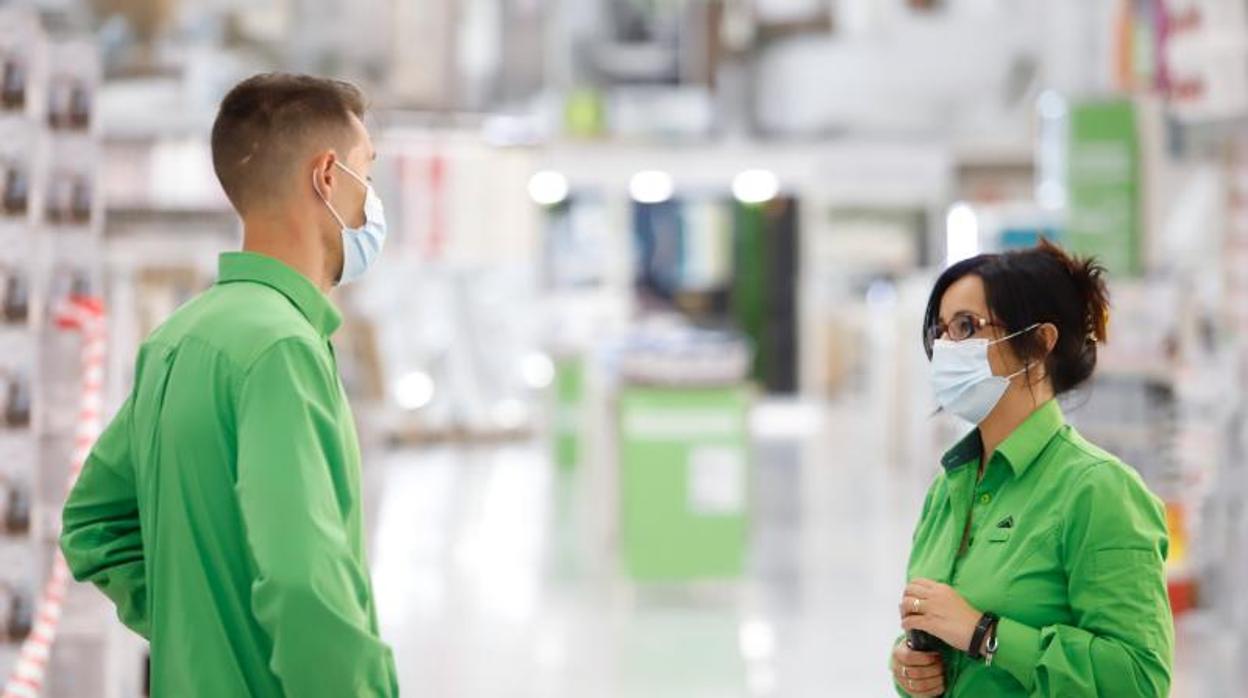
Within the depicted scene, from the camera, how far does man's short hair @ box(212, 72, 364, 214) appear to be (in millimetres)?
2551

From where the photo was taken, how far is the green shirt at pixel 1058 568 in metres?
2.54

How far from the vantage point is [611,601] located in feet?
29.8

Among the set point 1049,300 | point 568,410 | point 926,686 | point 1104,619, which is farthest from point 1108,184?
point 1104,619

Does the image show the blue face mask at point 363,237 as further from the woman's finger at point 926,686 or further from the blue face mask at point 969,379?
the woman's finger at point 926,686

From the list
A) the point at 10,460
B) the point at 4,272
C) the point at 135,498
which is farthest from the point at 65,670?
the point at 135,498

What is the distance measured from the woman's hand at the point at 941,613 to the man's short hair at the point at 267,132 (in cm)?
102

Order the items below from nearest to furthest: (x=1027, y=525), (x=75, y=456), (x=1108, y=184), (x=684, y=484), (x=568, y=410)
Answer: (x=1027, y=525)
(x=75, y=456)
(x=1108, y=184)
(x=684, y=484)
(x=568, y=410)

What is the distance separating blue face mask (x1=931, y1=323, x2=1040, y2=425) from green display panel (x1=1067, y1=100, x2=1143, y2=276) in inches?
241

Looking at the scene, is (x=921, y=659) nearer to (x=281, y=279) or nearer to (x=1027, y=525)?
(x=1027, y=525)

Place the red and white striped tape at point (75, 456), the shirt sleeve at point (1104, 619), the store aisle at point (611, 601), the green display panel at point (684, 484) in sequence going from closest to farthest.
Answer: the shirt sleeve at point (1104, 619) → the red and white striped tape at point (75, 456) → the store aisle at point (611, 601) → the green display panel at point (684, 484)

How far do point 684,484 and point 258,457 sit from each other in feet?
21.8

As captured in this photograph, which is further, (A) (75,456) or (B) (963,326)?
(A) (75,456)

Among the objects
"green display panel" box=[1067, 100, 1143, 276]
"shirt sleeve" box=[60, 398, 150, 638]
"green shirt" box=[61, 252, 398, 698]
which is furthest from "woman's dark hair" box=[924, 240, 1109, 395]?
"green display panel" box=[1067, 100, 1143, 276]

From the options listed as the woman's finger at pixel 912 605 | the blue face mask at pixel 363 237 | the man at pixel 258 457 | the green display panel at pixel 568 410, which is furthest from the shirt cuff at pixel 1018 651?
the green display panel at pixel 568 410
